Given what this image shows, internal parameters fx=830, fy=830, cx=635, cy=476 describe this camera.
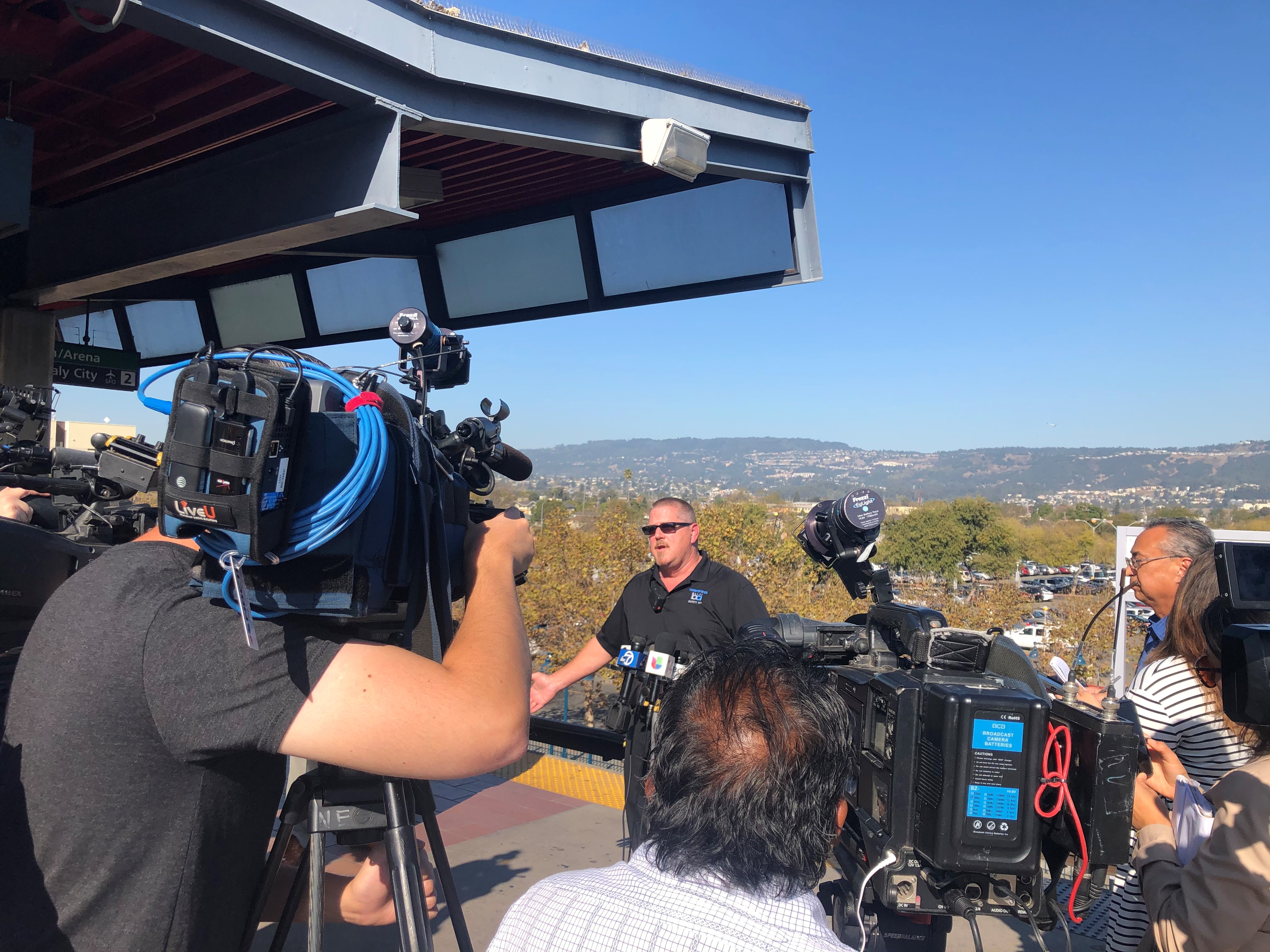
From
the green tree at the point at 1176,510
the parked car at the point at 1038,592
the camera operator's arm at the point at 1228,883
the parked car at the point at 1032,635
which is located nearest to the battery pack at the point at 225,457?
the camera operator's arm at the point at 1228,883

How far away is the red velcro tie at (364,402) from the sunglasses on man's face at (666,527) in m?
3.32

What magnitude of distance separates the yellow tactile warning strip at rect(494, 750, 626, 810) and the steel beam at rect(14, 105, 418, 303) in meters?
3.58

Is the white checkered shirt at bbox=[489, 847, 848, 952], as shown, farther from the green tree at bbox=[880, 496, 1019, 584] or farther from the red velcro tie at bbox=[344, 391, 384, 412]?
the green tree at bbox=[880, 496, 1019, 584]

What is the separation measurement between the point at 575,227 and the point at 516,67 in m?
1.78

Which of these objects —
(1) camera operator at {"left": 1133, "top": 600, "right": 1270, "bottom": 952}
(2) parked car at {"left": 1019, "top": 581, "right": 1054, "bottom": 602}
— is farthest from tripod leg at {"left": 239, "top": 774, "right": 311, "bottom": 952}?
(2) parked car at {"left": 1019, "top": 581, "right": 1054, "bottom": 602}

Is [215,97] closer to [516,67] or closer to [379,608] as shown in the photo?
[516,67]

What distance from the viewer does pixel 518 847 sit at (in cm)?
470

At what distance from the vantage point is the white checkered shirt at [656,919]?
3.70ft

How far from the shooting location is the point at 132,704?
112 centimetres

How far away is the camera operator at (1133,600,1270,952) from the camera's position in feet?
5.73

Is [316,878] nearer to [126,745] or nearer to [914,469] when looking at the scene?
[126,745]

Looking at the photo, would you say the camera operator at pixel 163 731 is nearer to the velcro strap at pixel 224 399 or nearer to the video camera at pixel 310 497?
the video camera at pixel 310 497

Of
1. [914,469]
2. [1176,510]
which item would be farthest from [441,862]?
[914,469]

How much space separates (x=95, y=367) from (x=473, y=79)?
6110 mm
